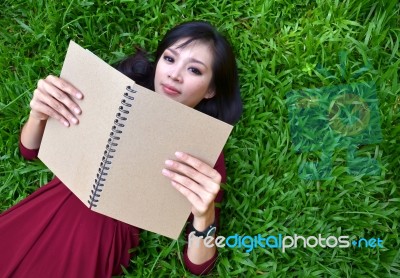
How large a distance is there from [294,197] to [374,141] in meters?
0.46

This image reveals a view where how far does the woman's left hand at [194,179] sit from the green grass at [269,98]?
1.80 ft

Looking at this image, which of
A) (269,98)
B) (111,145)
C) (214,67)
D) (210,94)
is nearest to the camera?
(111,145)

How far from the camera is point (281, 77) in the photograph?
6.58 feet

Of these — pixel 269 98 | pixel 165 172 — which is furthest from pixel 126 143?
pixel 269 98

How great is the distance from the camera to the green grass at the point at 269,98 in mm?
1801

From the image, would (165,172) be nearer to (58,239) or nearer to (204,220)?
(204,220)

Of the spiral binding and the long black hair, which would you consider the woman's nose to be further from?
the spiral binding

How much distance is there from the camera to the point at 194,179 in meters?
1.27

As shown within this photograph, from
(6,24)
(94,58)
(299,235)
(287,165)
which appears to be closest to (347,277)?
(299,235)

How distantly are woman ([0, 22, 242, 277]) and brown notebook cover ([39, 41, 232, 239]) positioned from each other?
3.5 inches

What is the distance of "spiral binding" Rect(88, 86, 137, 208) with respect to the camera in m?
1.19

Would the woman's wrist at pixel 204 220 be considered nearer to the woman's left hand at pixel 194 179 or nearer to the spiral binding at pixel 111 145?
the woman's left hand at pixel 194 179

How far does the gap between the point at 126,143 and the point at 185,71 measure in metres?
0.38

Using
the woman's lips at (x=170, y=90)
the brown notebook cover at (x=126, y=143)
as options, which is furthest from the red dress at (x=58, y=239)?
the woman's lips at (x=170, y=90)
